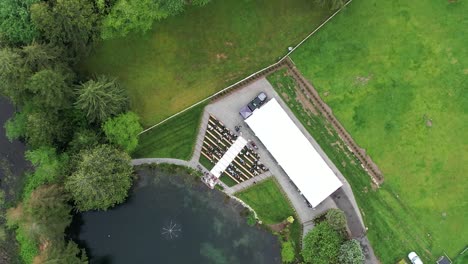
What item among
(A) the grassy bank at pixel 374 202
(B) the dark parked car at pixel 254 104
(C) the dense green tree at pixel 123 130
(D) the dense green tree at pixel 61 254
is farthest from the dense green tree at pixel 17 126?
(A) the grassy bank at pixel 374 202

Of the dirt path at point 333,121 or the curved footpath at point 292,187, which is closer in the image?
the curved footpath at point 292,187

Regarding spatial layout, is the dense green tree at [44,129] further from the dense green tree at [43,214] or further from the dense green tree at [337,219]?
the dense green tree at [337,219]

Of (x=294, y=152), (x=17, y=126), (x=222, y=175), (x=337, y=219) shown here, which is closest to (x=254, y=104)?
(x=294, y=152)

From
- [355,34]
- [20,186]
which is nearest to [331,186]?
[355,34]

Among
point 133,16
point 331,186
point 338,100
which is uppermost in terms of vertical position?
point 133,16

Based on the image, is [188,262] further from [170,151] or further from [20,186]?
[20,186]

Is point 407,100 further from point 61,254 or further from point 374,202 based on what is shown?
point 61,254

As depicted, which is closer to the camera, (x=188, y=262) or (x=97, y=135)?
(x=97, y=135)

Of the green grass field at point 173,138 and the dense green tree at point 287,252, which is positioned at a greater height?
the green grass field at point 173,138
